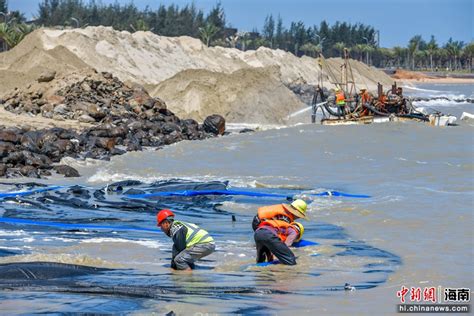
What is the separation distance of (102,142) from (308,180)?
8.66 metres

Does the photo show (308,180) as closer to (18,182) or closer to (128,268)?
(18,182)

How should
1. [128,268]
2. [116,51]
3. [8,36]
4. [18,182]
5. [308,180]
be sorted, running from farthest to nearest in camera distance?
[8,36]
[116,51]
[308,180]
[18,182]
[128,268]

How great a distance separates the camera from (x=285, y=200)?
1962cm

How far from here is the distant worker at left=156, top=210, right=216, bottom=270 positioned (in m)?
11.7

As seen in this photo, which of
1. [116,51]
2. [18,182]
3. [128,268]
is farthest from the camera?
[116,51]

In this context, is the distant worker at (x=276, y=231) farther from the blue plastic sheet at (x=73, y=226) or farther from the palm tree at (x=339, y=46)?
the palm tree at (x=339, y=46)

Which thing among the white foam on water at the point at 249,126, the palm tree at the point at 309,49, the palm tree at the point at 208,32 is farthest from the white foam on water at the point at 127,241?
the palm tree at the point at 309,49

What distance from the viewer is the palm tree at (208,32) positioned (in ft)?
428

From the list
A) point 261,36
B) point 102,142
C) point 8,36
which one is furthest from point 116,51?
point 261,36

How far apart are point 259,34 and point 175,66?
94.0m

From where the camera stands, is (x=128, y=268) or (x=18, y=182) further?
(x=18, y=182)

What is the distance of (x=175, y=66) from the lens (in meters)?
83.9

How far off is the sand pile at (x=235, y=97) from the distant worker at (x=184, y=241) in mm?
36787

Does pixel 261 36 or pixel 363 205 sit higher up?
pixel 261 36
